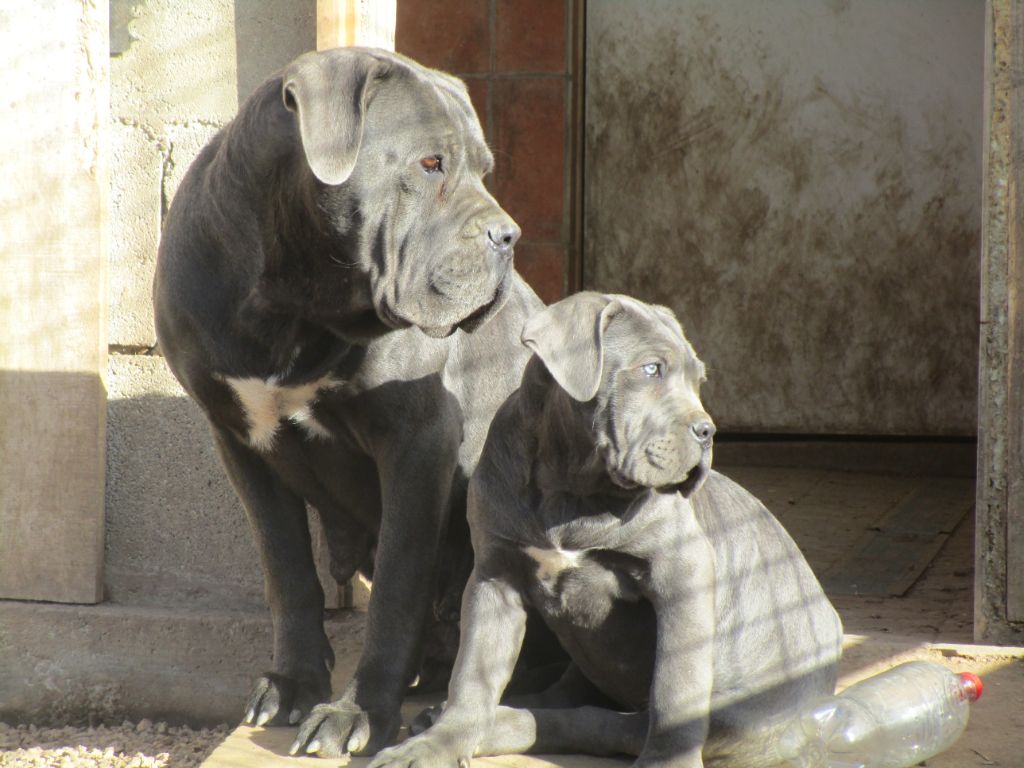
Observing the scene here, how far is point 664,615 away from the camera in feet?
9.70

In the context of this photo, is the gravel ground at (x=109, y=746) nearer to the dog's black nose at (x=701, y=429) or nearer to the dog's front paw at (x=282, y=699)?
the dog's front paw at (x=282, y=699)

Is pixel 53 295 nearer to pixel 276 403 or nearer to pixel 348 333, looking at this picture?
pixel 276 403

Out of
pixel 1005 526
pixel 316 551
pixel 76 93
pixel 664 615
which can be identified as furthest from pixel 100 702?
pixel 1005 526

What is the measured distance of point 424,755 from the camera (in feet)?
9.48

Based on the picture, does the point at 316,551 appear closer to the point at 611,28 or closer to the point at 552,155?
the point at 552,155

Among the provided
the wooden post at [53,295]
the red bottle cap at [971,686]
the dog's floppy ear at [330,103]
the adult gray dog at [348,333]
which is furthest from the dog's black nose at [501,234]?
the wooden post at [53,295]

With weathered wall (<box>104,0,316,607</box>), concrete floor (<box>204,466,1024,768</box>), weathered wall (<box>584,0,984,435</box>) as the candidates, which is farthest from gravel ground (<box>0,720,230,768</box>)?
weathered wall (<box>584,0,984,435</box>)

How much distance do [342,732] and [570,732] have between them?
1.73 feet

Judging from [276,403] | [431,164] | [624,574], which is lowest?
[624,574]

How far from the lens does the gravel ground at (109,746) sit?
4.05 m

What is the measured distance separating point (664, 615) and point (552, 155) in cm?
467

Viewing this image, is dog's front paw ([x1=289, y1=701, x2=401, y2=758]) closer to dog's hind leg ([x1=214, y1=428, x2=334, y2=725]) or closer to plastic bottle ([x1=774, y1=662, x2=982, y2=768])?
dog's hind leg ([x1=214, y1=428, x2=334, y2=725])

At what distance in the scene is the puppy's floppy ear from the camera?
2.83m

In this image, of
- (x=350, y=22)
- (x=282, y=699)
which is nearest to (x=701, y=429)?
(x=282, y=699)
